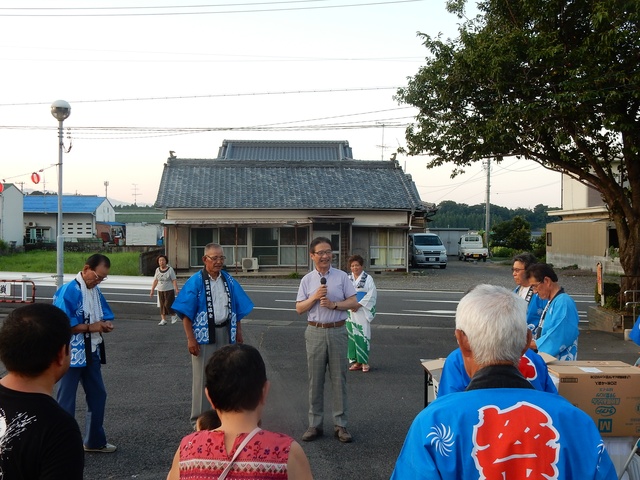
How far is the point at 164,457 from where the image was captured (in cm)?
582

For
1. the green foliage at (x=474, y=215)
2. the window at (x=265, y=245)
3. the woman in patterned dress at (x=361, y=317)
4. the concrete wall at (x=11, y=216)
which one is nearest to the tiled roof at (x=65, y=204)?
the concrete wall at (x=11, y=216)

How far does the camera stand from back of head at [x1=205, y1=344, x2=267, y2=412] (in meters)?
2.43

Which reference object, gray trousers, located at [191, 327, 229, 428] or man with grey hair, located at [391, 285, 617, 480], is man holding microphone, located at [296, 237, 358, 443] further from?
man with grey hair, located at [391, 285, 617, 480]

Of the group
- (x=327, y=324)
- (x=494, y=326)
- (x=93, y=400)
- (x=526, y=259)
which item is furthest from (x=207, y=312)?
(x=494, y=326)

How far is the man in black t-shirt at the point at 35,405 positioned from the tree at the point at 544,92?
11426mm

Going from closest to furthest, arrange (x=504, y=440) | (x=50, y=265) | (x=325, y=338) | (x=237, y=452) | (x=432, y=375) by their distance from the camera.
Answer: (x=504, y=440)
(x=237, y=452)
(x=432, y=375)
(x=325, y=338)
(x=50, y=265)

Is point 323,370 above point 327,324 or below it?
below

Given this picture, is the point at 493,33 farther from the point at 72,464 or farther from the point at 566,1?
the point at 72,464

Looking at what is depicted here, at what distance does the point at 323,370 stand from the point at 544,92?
9072 mm

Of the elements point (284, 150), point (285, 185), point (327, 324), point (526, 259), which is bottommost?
point (327, 324)

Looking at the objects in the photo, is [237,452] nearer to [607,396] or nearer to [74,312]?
[607,396]

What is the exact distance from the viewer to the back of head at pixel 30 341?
2.59 meters

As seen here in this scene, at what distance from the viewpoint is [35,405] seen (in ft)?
8.21

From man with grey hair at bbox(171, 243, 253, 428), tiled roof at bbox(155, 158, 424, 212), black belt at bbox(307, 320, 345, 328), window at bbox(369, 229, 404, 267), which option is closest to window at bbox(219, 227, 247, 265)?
tiled roof at bbox(155, 158, 424, 212)
